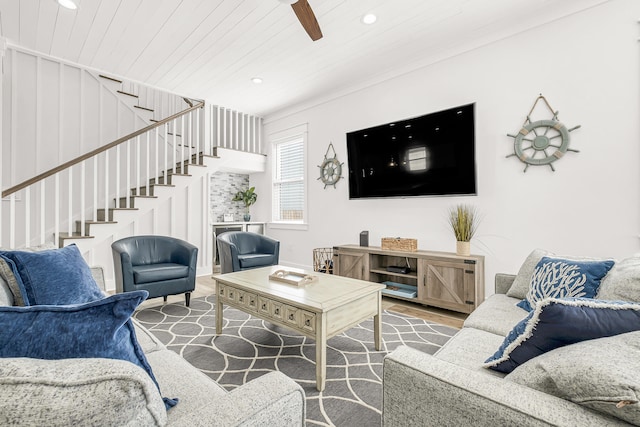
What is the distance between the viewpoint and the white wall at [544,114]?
253 cm

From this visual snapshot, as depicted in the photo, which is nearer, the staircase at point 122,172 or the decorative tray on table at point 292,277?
the decorative tray on table at point 292,277

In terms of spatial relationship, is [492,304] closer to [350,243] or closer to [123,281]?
[350,243]

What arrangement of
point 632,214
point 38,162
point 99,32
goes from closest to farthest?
point 632,214 → point 99,32 → point 38,162

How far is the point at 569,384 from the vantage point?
719 millimetres

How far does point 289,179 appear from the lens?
5500mm

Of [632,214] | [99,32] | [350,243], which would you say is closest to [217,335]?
[350,243]

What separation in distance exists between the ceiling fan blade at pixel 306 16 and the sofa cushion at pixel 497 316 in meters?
2.33

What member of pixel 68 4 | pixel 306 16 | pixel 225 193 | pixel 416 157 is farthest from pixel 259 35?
pixel 225 193

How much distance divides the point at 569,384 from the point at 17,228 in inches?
206

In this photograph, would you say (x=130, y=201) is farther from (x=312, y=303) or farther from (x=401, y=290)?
(x=401, y=290)

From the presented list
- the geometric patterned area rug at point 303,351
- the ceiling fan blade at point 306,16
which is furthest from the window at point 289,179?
the ceiling fan blade at point 306,16

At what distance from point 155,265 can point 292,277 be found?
1.86 metres

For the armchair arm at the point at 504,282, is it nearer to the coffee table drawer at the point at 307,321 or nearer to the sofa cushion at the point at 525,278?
the sofa cushion at the point at 525,278

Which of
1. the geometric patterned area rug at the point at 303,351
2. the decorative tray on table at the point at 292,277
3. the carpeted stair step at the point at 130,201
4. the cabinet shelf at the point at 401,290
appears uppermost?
the carpeted stair step at the point at 130,201
